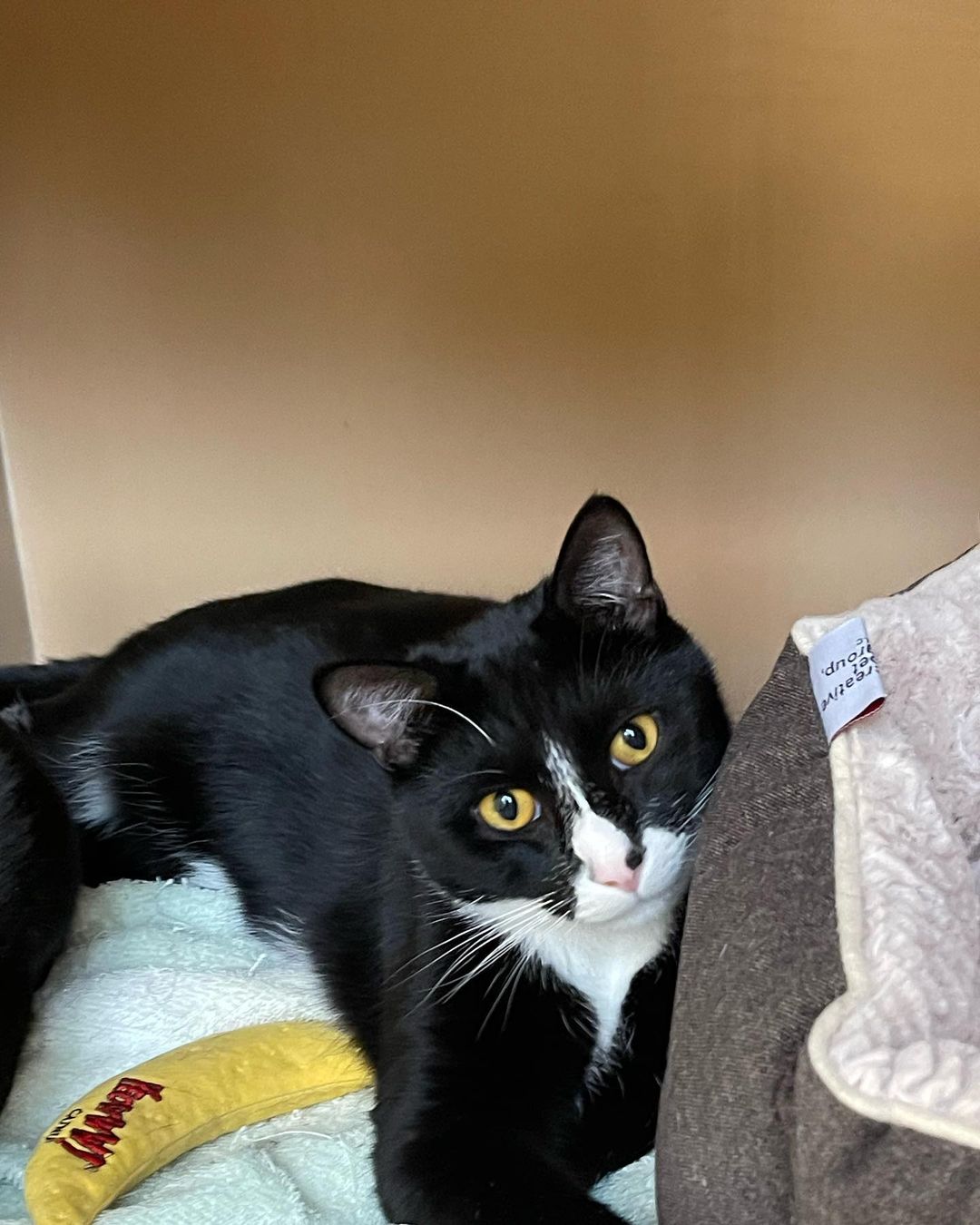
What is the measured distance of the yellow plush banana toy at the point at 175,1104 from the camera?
2.62 feet

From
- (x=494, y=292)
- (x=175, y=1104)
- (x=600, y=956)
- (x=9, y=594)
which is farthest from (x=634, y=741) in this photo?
(x=9, y=594)

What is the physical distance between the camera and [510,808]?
2.96 ft

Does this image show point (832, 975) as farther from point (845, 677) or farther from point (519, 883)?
point (519, 883)

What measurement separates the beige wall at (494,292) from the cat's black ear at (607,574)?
74cm

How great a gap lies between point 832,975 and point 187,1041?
598mm

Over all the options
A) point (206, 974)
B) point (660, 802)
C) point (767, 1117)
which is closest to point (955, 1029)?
point (767, 1117)

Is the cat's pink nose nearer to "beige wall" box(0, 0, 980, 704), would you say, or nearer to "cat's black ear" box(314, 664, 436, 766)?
"cat's black ear" box(314, 664, 436, 766)

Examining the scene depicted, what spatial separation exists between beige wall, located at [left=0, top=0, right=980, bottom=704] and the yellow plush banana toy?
0.88m

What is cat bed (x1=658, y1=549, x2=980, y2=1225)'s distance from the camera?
550mm

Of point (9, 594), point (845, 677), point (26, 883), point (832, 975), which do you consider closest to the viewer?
point (832, 975)

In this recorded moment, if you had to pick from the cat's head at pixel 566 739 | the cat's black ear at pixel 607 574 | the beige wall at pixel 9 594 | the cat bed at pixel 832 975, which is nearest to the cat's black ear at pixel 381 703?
the cat's head at pixel 566 739

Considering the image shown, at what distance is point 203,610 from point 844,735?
880mm

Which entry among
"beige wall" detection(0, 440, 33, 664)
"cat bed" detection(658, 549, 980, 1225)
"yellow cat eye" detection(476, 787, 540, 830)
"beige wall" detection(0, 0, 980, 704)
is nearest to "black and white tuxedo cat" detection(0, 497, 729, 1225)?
"yellow cat eye" detection(476, 787, 540, 830)

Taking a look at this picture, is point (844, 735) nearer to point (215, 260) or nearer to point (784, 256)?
point (784, 256)
